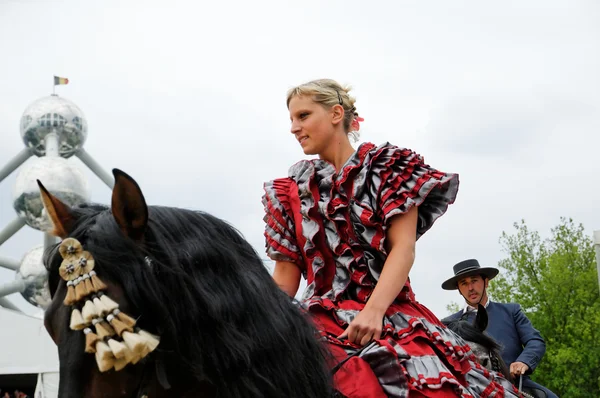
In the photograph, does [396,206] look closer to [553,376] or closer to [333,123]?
[333,123]

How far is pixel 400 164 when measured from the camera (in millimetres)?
3311

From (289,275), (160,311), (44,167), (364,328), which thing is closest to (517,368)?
(289,275)

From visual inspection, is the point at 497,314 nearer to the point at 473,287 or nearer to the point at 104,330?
the point at 473,287

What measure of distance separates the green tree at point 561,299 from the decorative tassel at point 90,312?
891 inches

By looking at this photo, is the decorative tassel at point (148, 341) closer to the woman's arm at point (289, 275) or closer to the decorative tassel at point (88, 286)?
the decorative tassel at point (88, 286)

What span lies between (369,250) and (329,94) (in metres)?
0.71

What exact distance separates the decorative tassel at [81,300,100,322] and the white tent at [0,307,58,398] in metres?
12.0

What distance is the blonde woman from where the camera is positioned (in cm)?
286

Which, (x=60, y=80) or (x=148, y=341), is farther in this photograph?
(x=60, y=80)

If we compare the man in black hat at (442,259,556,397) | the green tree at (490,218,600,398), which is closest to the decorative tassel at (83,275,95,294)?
the man in black hat at (442,259,556,397)

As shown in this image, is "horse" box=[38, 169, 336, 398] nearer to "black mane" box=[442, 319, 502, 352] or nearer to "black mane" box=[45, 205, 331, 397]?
"black mane" box=[45, 205, 331, 397]

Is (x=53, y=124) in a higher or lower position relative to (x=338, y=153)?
higher

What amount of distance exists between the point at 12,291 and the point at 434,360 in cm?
1580

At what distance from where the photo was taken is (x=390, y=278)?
303cm
